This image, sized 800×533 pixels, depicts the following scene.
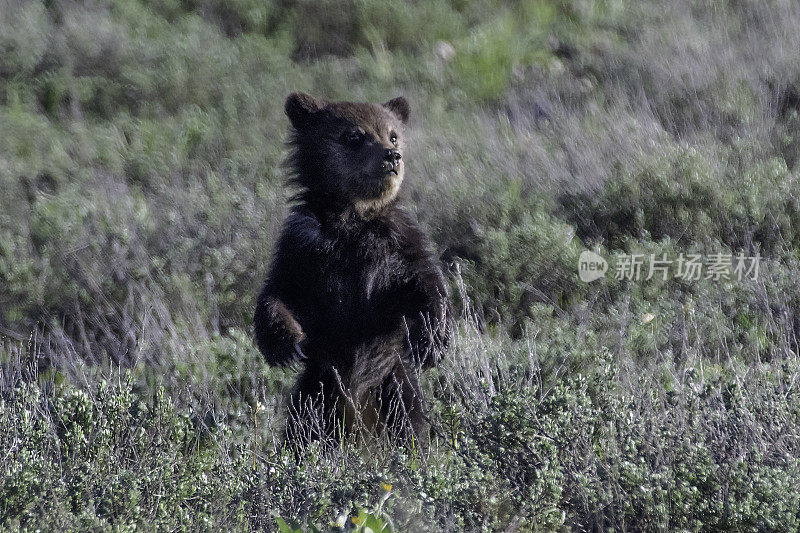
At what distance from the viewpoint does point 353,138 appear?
4.73 metres

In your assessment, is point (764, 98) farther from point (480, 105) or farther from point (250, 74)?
point (250, 74)

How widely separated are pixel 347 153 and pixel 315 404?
131 centimetres

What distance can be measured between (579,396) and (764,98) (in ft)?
17.7

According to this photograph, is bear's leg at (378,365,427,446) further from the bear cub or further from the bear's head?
the bear's head

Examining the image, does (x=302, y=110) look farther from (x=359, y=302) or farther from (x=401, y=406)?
(x=401, y=406)

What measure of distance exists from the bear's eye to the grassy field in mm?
925

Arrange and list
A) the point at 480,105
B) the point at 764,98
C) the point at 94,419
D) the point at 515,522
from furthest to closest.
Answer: the point at 480,105 → the point at 764,98 → the point at 94,419 → the point at 515,522

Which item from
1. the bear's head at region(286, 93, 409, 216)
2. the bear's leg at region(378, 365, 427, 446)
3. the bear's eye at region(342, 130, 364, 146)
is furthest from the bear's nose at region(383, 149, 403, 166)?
the bear's leg at region(378, 365, 427, 446)

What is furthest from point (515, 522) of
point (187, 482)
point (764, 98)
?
point (764, 98)

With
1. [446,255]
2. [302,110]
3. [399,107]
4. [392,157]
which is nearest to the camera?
[392,157]

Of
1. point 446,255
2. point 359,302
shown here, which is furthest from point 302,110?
point 446,255

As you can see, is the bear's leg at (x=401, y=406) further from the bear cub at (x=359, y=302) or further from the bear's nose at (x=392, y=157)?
the bear's nose at (x=392, y=157)

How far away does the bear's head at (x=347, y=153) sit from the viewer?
4574 millimetres

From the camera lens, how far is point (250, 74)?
10195 mm
